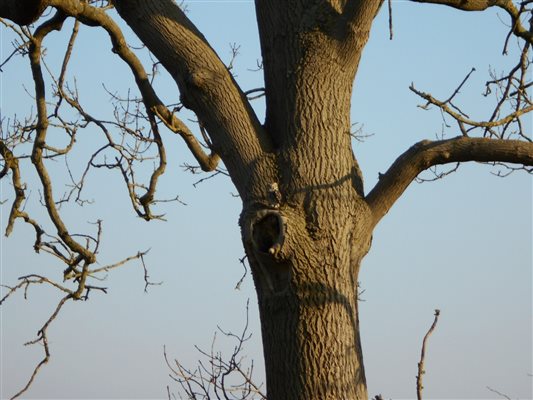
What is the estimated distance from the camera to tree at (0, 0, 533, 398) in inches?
123

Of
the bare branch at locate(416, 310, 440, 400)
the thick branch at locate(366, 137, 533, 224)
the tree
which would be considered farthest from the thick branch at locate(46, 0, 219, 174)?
the bare branch at locate(416, 310, 440, 400)

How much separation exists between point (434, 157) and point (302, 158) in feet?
1.95

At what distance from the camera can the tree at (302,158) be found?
3.12 meters

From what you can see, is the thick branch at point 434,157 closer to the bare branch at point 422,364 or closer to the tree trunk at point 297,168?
the tree trunk at point 297,168

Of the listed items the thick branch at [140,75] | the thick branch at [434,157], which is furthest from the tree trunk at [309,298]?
the thick branch at [140,75]

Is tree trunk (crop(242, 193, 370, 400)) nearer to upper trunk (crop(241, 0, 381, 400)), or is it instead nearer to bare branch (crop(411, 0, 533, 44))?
upper trunk (crop(241, 0, 381, 400))

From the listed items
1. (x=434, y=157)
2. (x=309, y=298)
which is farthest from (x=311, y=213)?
(x=434, y=157)

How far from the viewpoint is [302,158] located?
11.0 feet

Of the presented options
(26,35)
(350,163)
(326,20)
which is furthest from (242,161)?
(26,35)

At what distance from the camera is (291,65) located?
139 inches

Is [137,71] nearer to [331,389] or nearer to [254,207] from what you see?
[254,207]

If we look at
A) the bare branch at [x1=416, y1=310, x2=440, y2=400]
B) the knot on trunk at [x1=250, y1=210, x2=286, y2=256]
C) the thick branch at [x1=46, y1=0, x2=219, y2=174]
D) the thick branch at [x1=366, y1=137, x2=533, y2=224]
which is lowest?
the bare branch at [x1=416, y1=310, x2=440, y2=400]

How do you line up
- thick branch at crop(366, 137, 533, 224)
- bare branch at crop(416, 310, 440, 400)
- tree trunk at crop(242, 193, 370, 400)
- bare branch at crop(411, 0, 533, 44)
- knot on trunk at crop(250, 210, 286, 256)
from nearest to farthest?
bare branch at crop(416, 310, 440, 400), tree trunk at crop(242, 193, 370, 400), knot on trunk at crop(250, 210, 286, 256), thick branch at crop(366, 137, 533, 224), bare branch at crop(411, 0, 533, 44)

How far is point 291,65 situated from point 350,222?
787mm
